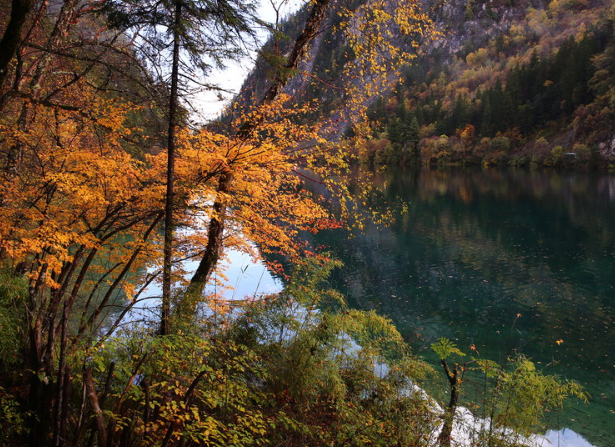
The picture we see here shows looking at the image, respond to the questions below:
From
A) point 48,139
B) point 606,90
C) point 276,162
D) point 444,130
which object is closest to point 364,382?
point 276,162

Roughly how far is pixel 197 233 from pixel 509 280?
527 inches

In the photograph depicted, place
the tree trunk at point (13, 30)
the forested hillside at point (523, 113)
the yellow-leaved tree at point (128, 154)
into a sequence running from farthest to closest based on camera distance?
the forested hillside at point (523, 113), the yellow-leaved tree at point (128, 154), the tree trunk at point (13, 30)

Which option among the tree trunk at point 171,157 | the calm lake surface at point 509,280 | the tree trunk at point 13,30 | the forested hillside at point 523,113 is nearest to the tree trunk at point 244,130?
the tree trunk at point 171,157

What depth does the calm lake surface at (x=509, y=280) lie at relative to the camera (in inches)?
412

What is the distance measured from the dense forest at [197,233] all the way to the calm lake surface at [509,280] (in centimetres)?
191

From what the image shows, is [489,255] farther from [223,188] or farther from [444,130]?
[444,130]

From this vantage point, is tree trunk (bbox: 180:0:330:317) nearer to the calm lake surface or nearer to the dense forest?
the dense forest

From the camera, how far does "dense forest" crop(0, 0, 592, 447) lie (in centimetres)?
414

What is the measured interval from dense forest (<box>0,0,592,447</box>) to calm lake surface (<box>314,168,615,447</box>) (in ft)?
6.26

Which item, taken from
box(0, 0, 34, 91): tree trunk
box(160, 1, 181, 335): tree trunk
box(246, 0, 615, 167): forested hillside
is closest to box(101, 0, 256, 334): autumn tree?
box(160, 1, 181, 335): tree trunk

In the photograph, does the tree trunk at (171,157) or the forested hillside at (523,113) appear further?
the forested hillside at (523,113)

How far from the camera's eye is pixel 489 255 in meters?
20.4

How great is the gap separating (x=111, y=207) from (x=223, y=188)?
6.65 ft

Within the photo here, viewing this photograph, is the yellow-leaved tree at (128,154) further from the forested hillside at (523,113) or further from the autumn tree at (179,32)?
the forested hillside at (523,113)
